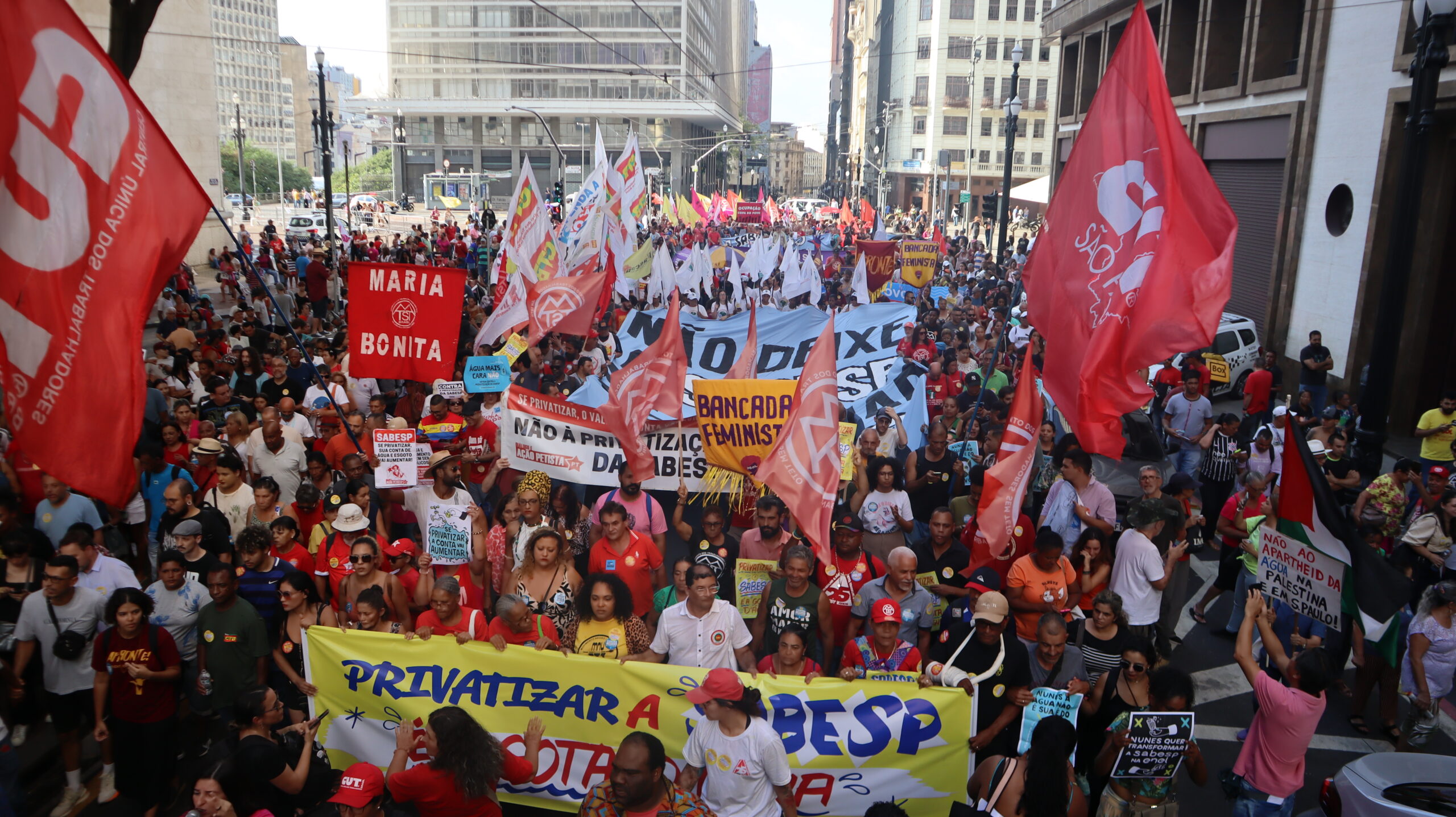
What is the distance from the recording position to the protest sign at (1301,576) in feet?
17.8

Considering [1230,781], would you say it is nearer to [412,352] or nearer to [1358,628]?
[1358,628]

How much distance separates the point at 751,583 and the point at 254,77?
206 metres

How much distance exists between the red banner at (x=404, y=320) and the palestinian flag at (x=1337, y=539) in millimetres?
6459

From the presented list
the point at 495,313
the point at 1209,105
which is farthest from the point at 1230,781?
the point at 1209,105

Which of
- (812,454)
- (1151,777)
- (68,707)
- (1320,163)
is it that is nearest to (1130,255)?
(812,454)

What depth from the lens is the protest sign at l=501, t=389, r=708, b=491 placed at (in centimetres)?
803

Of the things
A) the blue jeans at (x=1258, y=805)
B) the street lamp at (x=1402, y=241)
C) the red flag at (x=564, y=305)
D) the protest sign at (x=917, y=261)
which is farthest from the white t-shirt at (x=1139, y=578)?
the protest sign at (x=917, y=261)

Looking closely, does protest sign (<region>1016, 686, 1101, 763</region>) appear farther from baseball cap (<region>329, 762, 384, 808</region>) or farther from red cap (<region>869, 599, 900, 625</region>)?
baseball cap (<region>329, 762, 384, 808</region>)

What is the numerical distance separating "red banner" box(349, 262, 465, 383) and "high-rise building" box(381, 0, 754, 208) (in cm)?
7938

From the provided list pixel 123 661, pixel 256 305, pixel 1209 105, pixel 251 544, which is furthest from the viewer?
pixel 1209 105

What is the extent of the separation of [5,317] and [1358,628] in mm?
7652

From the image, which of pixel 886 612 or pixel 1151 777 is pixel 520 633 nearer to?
pixel 886 612

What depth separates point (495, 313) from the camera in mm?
12062

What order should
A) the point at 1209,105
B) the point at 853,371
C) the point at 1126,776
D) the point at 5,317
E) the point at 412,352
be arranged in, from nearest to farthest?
the point at 5,317
the point at 1126,776
the point at 412,352
the point at 853,371
the point at 1209,105
